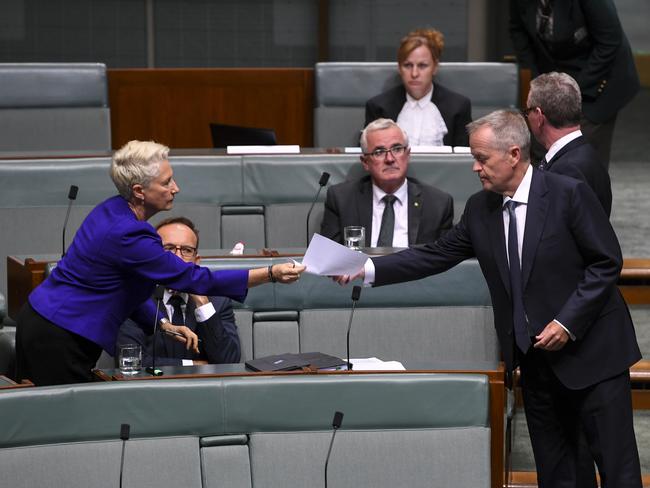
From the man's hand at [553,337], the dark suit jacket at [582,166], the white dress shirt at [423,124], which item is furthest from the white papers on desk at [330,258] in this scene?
the white dress shirt at [423,124]

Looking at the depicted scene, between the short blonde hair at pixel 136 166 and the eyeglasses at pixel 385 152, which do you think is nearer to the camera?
the short blonde hair at pixel 136 166

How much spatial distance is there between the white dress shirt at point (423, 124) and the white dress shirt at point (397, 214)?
0.65 metres

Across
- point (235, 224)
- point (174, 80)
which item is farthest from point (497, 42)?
point (235, 224)

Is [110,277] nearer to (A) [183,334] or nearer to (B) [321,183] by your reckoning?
(A) [183,334]

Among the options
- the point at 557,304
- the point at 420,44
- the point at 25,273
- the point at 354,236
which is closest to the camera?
the point at 557,304

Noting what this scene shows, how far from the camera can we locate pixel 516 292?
2.01 meters

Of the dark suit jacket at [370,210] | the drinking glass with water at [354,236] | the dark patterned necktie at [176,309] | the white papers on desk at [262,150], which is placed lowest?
the dark patterned necktie at [176,309]

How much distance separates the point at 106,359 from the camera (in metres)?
2.47

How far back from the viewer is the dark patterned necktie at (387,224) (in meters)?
2.97

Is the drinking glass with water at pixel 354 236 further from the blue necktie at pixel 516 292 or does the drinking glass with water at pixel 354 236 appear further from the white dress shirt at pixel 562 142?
the blue necktie at pixel 516 292

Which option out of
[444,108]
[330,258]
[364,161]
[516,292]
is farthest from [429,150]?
[516,292]

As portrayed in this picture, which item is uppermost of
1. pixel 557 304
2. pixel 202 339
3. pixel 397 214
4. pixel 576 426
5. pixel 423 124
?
pixel 423 124

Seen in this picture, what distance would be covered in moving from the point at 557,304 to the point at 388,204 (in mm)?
1053

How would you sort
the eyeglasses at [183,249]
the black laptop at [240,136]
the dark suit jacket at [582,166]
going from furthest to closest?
the black laptop at [240,136]
the eyeglasses at [183,249]
the dark suit jacket at [582,166]
